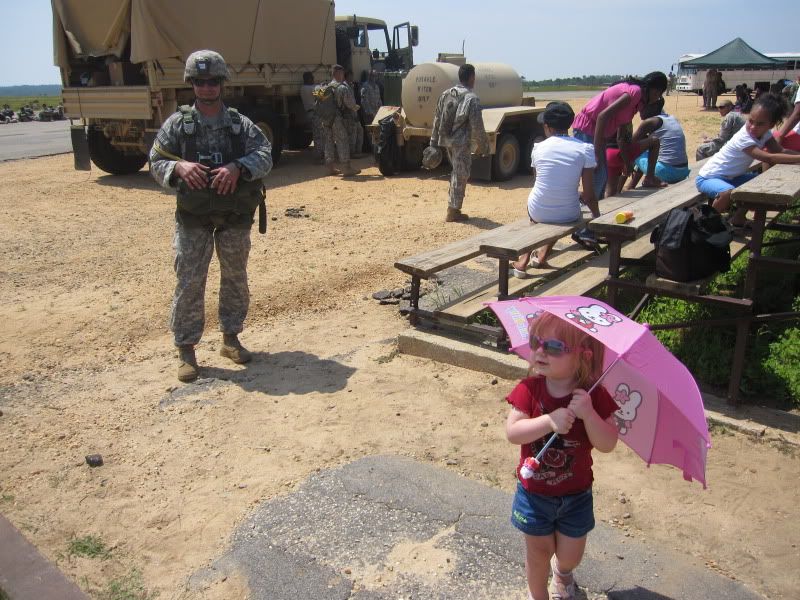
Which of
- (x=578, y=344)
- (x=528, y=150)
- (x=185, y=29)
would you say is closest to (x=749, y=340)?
(x=578, y=344)

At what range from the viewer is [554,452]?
→ 6.95 ft

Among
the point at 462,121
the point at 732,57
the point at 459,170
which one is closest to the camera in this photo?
the point at 462,121

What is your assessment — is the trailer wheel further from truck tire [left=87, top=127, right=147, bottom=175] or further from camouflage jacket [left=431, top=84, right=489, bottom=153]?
camouflage jacket [left=431, top=84, right=489, bottom=153]

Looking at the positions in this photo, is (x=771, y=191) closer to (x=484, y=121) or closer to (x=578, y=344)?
(x=578, y=344)

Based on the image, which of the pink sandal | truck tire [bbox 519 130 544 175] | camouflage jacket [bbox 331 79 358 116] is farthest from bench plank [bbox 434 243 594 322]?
camouflage jacket [bbox 331 79 358 116]

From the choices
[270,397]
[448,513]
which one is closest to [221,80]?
[270,397]

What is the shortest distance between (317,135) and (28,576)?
11159 mm

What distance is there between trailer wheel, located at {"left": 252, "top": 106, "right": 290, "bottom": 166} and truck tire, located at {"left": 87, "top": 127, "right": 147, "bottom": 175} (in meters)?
2.03

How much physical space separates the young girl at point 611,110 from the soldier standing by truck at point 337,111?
18.6 feet

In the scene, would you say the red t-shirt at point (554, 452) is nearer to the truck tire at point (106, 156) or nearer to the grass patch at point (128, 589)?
the grass patch at point (128, 589)

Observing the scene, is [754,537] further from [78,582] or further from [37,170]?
[37,170]

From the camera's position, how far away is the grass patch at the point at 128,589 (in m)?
2.54

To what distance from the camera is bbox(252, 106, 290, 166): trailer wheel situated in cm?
1197

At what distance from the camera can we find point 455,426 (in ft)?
12.0
